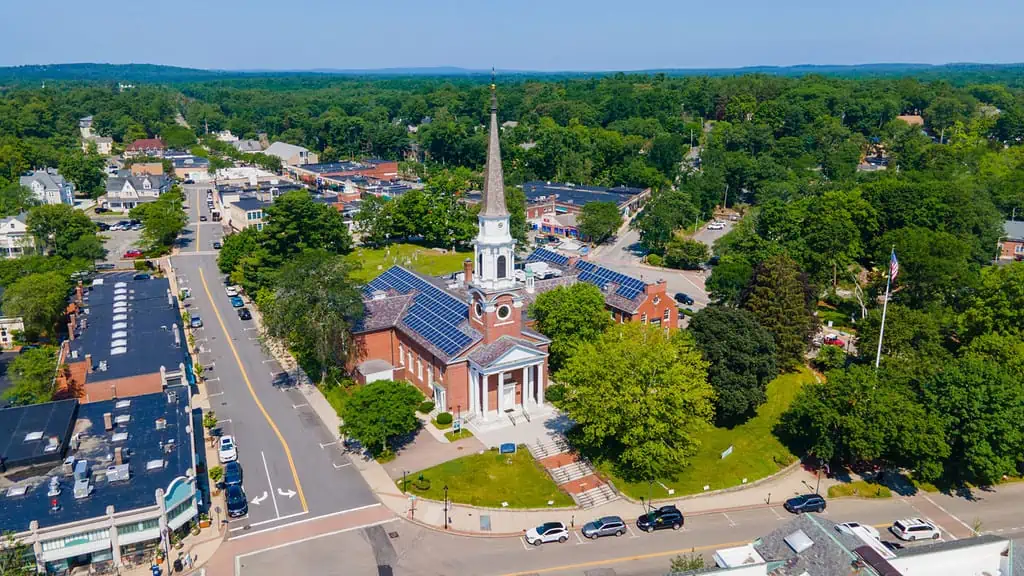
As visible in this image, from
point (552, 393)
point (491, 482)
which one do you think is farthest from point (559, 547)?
point (552, 393)

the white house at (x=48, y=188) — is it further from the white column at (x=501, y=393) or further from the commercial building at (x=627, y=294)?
the white column at (x=501, y=393)

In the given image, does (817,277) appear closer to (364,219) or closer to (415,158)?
(364,219)

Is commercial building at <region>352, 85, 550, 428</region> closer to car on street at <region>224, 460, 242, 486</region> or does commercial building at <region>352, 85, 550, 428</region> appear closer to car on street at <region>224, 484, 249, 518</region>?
car on street at <region>224, 460, 242, 486</region>

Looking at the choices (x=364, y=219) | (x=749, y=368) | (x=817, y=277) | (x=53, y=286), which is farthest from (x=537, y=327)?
(x=364, y=219)

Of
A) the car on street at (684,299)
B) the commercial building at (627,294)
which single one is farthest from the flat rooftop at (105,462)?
the car on street at (684,299)

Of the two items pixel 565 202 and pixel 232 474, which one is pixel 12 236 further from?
pixel 565 202

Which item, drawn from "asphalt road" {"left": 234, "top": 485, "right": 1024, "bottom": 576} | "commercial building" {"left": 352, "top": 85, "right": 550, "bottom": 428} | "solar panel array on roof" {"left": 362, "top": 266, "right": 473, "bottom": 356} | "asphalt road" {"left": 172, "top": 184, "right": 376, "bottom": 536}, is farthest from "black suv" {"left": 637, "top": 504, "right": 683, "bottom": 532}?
"solar panel array on roof" {"left": 362, "top": 266, "right": 473, "bottom": 356}
